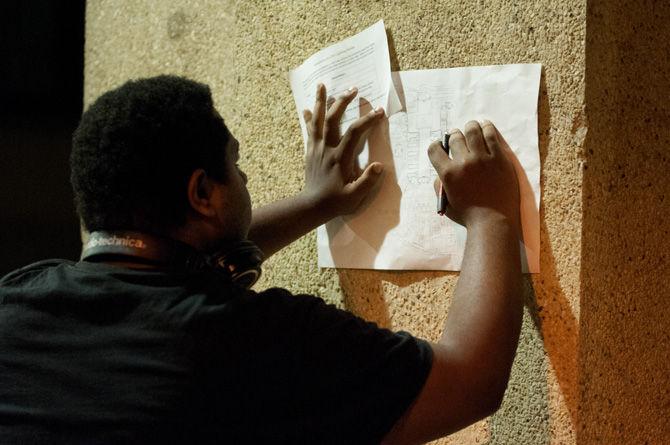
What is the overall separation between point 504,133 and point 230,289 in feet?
1.47

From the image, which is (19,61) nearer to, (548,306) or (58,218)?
(58,218)

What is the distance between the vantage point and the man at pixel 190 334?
789 mm

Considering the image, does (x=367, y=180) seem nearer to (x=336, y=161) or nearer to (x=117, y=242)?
(x=336, y=161)

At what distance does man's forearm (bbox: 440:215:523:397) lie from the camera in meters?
0.84

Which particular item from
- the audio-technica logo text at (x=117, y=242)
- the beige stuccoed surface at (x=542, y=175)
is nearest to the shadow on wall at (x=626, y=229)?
the beige stuccoed surface at (x=542, y=175)

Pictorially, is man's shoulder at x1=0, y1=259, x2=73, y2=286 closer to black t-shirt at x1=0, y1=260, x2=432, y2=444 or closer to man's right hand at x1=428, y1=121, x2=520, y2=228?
black t-shirt at x1=0, y1=260, x2=432, y2=444

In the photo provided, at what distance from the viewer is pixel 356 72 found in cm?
120

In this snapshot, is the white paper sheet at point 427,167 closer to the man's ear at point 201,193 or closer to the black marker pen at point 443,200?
the black marker pen at point 443,200

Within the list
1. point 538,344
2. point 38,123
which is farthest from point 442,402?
point 38,123

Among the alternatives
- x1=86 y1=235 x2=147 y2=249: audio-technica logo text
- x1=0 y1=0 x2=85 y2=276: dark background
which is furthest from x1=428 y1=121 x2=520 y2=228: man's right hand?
x1=0 y1=0 x2=85 y2=276: dark background

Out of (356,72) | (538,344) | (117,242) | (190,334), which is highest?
(356,72)

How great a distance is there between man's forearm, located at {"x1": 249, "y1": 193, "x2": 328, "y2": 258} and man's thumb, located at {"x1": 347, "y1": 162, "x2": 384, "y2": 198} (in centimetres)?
7

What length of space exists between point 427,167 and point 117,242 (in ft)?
1.57

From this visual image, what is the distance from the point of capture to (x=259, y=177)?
140 cm
